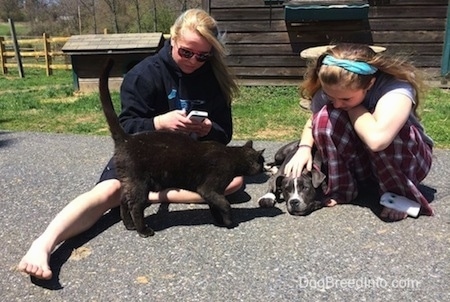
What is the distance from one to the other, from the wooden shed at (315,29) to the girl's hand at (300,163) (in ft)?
20.3

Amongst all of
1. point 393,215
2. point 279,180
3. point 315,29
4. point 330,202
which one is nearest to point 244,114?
point 315,29

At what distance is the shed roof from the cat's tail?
24.8 ft

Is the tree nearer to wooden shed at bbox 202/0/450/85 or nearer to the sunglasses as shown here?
wooden shed at bbox 202/0/450/85

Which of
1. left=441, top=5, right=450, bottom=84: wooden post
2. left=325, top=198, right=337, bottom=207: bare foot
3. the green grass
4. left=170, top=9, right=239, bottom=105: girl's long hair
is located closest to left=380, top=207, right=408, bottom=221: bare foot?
left=325, top=198, right=337, bottom=207: bare foot

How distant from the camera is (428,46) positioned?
31.0ft

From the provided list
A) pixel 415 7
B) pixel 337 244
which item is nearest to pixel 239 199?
pixel 337 244

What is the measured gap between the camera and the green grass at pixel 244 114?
6.50m

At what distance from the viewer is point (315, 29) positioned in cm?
952

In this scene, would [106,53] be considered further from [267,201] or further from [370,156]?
[370,156]

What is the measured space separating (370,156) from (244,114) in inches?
178

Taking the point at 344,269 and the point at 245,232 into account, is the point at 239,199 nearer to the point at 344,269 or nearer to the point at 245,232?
the point at 245,232

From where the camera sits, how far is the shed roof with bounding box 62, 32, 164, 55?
10.3 m

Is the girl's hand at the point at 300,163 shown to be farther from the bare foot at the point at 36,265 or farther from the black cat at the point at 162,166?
the bare foot at the point at 36,265

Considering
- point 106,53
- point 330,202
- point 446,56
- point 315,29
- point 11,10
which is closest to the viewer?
point 330,202
